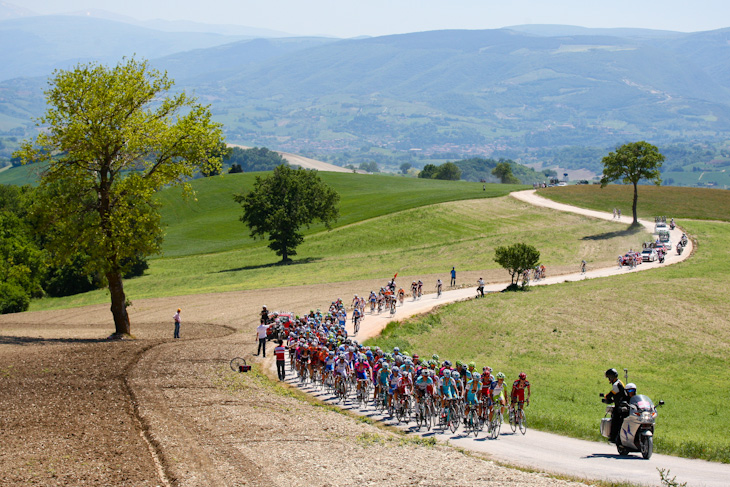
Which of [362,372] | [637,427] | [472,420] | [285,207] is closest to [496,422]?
[472,420]

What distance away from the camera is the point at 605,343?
42750 millimetres

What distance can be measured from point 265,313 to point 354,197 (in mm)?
98298

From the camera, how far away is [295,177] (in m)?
88.6

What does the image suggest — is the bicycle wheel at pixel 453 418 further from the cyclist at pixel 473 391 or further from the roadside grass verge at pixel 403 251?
the roadside grass verge at pixel 403 251

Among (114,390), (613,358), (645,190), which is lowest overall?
(613,358)

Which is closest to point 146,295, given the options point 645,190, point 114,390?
point 114,390

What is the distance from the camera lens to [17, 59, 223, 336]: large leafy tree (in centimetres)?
3522

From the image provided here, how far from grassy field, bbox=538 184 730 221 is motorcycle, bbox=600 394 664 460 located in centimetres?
8883

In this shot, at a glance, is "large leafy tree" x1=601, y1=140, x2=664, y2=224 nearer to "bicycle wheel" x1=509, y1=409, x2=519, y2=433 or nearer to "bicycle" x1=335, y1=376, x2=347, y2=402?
"bicycle" x1=335, y1=376, x2=347, y2=402

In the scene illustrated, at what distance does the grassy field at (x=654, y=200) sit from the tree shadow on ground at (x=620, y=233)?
11.6m

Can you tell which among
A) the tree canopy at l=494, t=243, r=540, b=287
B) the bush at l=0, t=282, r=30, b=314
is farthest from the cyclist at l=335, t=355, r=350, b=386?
the bush at l=0, t=282, r=30, b=314

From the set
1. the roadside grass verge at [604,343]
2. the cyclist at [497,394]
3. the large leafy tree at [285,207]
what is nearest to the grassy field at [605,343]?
the roadside grass verge at [604,343]

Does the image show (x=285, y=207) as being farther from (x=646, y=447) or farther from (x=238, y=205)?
(x=646, y=447)

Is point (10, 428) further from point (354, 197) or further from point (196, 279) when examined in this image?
point (354, 197)
